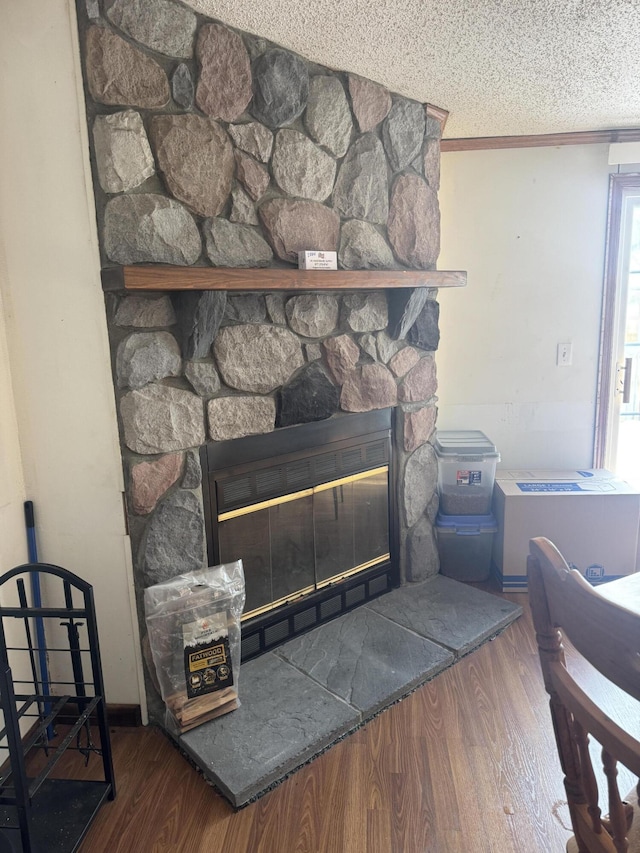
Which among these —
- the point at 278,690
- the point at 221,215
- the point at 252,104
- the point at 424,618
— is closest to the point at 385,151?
the point at 252,104

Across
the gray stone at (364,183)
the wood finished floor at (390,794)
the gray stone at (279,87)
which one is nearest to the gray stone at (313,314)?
the gray stone at (364,183)

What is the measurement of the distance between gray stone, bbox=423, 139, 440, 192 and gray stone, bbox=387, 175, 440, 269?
4 cm

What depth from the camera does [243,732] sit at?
188 cm

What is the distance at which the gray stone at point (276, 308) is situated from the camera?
2.08 m

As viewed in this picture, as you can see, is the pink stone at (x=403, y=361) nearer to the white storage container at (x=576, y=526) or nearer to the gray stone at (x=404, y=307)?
the gray stone at (x=404, y=307)

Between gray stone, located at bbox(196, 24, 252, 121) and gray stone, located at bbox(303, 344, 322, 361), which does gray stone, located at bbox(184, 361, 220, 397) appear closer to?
gray stone, located at bbox(303, 344, 322, 361)

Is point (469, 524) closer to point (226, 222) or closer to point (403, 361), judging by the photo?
point (403, 361)

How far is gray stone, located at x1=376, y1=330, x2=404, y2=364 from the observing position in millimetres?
2482

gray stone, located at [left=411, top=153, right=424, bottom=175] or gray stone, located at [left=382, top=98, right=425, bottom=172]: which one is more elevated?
gray stone, located at [left=382, top=98, right=425, bottom=172]

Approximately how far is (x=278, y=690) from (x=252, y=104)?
190cm

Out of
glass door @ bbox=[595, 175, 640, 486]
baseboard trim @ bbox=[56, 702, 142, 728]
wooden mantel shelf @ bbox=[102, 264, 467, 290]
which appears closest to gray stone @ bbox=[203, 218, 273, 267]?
wooden mantel shelf @ bbox=[102, 264, 467, 290]

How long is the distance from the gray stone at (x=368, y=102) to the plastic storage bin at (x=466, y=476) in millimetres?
1395

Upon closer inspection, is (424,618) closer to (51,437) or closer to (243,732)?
(243,732)

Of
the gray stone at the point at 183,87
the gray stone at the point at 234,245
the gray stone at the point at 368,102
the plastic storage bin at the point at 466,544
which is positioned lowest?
the plastic storage bin at the point at 466,544
